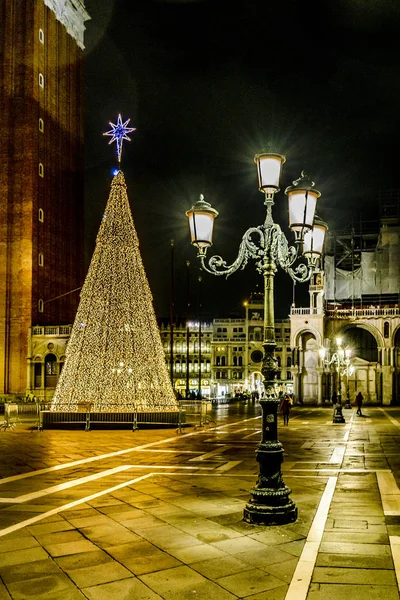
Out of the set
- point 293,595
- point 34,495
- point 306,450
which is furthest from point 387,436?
point 293,595

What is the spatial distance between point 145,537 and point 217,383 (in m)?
104

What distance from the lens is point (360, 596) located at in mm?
6051

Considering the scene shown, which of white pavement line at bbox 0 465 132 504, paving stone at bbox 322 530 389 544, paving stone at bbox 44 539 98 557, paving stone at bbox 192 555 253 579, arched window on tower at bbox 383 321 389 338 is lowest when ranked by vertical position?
white pavement line at bbox 0 465 132 504

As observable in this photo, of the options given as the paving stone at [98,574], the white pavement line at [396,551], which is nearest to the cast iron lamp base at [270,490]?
the white pavement line at [396,551]

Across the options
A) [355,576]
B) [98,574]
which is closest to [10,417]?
[98,574]

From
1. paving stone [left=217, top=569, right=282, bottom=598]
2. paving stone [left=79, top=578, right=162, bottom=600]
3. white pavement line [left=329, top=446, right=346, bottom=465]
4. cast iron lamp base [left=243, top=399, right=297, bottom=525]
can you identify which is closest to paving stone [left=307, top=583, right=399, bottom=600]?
paving stone [left=217, top=569, right=282, bottom=598]

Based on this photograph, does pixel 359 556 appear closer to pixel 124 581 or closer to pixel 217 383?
pixel 124 581

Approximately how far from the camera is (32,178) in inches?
2031

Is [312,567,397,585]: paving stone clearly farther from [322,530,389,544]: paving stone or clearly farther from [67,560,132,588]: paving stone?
[67,560,132,588]: paving stone

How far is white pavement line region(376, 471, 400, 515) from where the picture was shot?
10.0 m

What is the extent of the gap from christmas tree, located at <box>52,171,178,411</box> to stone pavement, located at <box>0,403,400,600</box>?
8875 mm

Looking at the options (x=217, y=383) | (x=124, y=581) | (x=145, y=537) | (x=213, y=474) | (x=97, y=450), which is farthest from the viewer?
(x=217, y=383)

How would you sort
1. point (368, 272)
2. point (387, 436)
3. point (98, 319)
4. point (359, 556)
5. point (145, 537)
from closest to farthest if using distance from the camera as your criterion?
point (359, 556)
point (145, 537)
point (387, 436)
point (98, 319)
point (368, 272)

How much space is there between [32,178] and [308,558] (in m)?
48.2
